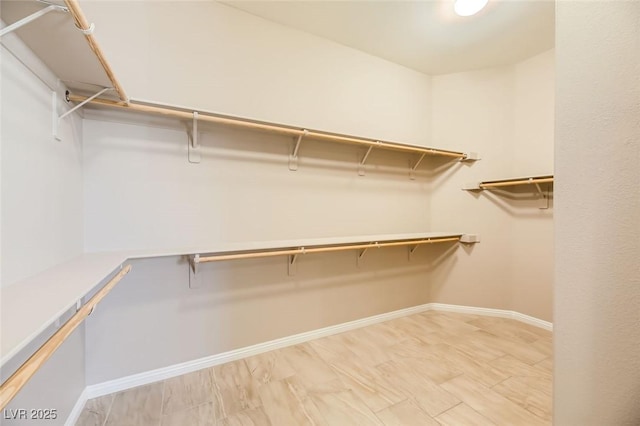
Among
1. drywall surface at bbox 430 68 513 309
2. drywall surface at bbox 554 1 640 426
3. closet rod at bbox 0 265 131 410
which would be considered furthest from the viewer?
drywall surface at bbox 430 68 513 309

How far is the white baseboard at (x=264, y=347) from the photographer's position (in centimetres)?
158

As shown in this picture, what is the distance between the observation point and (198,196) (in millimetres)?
1810

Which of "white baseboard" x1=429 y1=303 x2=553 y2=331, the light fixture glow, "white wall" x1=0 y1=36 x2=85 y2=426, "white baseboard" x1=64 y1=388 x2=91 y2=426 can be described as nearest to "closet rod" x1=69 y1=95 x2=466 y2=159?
"white wall" x1=0 y1=36 x2=85 y2=426

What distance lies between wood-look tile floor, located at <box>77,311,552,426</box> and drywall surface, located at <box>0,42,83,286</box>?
1.00 metres

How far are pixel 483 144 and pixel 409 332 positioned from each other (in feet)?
6.84

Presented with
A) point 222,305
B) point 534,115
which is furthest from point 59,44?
point 534,115

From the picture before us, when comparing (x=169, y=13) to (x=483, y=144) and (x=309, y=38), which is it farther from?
(x=483, y=144)

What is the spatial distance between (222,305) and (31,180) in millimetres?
1258

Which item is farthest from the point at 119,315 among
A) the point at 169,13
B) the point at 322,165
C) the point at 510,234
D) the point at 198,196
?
the point at 510,234

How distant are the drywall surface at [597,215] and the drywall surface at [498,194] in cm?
220

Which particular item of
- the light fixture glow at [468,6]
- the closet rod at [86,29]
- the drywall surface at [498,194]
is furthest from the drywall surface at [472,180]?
the closet rod at [86,29]

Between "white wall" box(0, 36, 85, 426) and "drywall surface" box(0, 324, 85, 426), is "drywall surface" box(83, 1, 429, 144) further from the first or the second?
"drywall surface" box(0, 324, 85, 426)

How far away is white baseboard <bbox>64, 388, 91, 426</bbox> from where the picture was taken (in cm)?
130

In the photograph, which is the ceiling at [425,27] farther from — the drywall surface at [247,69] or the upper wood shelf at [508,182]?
the upper wood shelf at [508,182]
